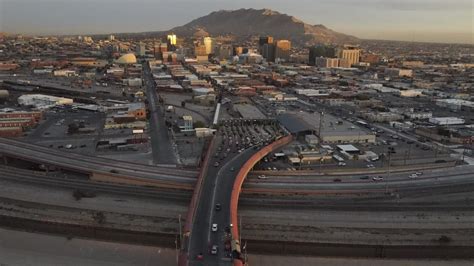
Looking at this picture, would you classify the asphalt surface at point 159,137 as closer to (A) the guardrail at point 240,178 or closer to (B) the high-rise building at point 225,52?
(A) the guardrail at point 240,178

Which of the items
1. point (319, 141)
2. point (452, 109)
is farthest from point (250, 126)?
point (452, 109)

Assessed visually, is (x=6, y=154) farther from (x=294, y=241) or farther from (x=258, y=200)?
(x=294, y=241)

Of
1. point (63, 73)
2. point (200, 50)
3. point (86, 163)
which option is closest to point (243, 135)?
point (86, 163)

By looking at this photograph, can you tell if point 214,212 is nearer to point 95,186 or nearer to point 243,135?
point 95,186

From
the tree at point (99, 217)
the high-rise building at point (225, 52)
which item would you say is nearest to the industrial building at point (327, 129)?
the tree at point (99, 217)

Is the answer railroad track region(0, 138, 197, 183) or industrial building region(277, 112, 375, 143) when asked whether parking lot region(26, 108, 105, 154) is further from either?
industrial building region(277, 112, 375, 143)
